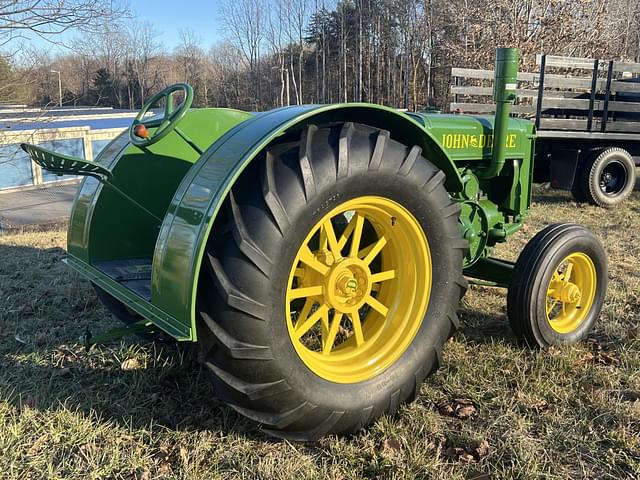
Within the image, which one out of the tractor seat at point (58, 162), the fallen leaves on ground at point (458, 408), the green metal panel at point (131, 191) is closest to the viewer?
the tractor seat at point (58, 162)

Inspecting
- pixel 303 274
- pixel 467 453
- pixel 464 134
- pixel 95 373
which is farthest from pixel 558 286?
pixel 95 373

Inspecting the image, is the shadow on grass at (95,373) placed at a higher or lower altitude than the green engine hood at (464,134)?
lower

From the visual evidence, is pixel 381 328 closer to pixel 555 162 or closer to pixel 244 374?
pixel 244 374

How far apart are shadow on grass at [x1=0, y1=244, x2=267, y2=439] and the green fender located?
765 millimetres

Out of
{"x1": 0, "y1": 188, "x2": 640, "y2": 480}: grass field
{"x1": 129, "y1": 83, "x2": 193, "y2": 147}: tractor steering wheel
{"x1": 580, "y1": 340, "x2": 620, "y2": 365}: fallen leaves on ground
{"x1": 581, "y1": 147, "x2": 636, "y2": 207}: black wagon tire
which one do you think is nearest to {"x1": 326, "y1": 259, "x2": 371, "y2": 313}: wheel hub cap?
{"x1": 0, "y1": 188, "x2": 640, "y2": 480}: grass field

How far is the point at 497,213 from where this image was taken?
3600 mm

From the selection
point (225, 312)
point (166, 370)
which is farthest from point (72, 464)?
point (225, 312)

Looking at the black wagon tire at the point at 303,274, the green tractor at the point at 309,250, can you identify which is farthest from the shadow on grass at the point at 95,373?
the black wagon tire at the point at 303,274

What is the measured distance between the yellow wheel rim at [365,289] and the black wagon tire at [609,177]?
6.44 meters

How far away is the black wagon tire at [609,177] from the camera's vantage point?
25.7 ft

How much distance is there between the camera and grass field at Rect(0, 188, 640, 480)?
2150 mm

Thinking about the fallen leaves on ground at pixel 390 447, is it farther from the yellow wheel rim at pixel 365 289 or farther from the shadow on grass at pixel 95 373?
the shadow on grass at pixel 95 373

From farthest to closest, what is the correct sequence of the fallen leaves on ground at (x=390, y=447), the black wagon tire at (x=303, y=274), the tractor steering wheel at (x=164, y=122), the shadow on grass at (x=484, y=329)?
the shadow on grass at (x=484, y=329) → the tractor steering wheel at (x=164, y=122) → the fallen leaves on ground at (x=390, y=447) → the black wagon tire at (x=303, y=274)

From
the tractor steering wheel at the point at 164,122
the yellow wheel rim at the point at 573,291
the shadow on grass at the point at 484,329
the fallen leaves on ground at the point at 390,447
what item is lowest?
the shadow on grass at the point at 484,329
